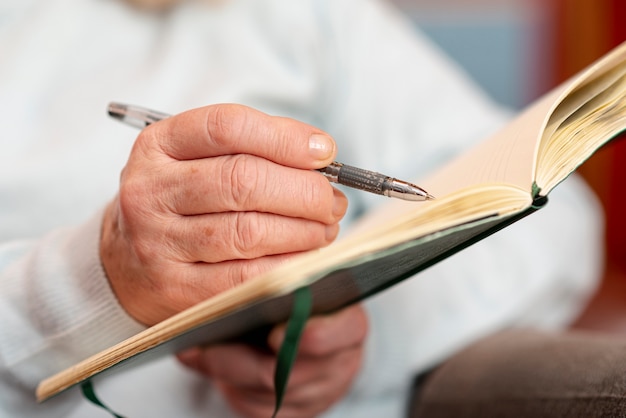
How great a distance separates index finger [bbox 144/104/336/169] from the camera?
0.33m

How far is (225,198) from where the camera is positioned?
33 cm

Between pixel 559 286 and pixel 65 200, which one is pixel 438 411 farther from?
pixel 65 200

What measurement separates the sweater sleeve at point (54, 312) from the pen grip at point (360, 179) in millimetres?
159

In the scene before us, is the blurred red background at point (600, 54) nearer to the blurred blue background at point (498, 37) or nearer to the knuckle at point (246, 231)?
the blurred blue background at point (498, 37)

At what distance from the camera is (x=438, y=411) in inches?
23.3

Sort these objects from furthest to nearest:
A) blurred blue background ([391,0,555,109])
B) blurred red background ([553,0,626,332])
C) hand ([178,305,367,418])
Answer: blurred blue background ([391,0,555,109]) < blurred red background ([553,0,626,332]) < hand ([178,305,367,418])

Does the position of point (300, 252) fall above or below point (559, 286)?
above

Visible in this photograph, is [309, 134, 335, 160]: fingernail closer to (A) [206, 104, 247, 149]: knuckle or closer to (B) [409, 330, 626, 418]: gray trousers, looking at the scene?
(A) [206, 104, 247, 149]: knuckle

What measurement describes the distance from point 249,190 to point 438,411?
1.16 ft

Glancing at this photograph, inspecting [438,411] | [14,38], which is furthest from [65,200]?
[438,411]

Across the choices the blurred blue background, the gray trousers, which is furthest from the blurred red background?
the gray trousers

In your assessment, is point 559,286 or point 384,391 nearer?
point 384,391

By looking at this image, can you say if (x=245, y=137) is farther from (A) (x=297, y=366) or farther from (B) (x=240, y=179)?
(A) (x=297, y=366)

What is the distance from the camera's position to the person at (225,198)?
34 cm
